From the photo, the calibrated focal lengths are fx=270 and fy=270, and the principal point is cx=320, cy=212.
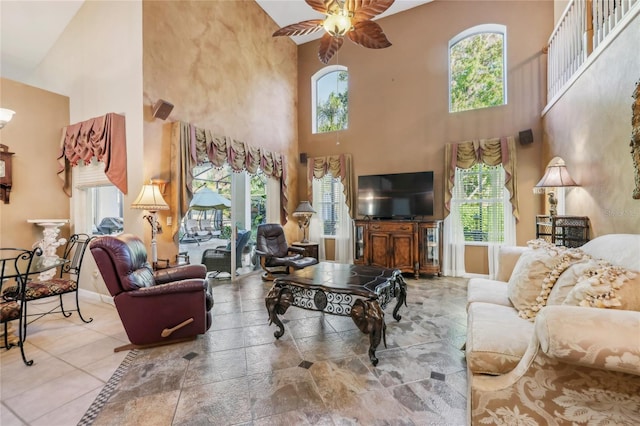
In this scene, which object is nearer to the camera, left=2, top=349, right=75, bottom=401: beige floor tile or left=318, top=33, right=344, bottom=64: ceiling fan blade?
left=2, top=349, right=75, bottom=401: beige floor tile

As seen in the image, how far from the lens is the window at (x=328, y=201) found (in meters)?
6.10

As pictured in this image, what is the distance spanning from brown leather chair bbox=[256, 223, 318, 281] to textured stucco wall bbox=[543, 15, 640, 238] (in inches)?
142

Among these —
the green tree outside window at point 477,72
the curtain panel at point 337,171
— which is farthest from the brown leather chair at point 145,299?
the green tree outside window at point 477,72

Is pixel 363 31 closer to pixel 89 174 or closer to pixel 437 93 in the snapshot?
pixel 437 93

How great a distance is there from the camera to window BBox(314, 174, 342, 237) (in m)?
6.10

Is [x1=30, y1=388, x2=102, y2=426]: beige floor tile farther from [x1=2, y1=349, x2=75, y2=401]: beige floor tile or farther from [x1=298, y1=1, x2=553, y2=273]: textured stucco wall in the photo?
[x1=298, y1=1, x2=553, y2=273]: textured stucco wall

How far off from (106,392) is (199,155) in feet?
10.1

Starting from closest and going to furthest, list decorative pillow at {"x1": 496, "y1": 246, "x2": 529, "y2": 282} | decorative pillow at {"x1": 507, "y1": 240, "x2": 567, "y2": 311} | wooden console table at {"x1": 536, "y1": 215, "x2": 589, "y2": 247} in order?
decorative pillow at {"x1": 507, "y1": 240, "x2": 567, "y2": 311} < decorative pillow at {"x1": 496, "y1": 246, "x2": 529, "y2": 282} < wooden console table at {"x1": 536, "y1": 215, "x2": 589, "y2": 247}

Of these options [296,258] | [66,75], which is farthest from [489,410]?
[66,75]

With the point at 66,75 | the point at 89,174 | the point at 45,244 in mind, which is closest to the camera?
the point at 45,244

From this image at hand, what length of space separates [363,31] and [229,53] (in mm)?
3233

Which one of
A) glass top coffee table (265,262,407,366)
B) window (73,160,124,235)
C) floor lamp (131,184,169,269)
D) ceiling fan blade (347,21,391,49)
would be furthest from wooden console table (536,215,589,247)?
window (73,160,124,235)

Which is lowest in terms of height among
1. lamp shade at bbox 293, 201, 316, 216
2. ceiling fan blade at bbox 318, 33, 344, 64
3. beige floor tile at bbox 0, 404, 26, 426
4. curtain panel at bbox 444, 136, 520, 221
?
beige floor tile at bbox 0, 404, 26, 426

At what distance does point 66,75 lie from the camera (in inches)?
174
